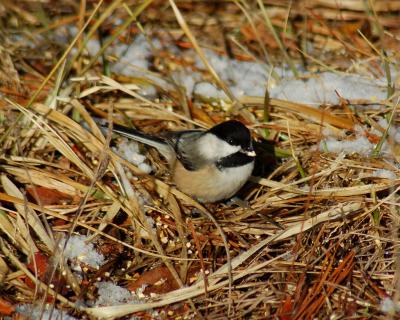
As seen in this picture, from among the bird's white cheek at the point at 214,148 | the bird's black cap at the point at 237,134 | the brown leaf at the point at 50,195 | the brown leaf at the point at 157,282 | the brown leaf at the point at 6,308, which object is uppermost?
the bird's black cap at the point at 237,134

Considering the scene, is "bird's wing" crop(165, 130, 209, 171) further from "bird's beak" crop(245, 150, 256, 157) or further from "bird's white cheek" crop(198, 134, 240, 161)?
"bird's beak" crop(245, 150, 256, 157)

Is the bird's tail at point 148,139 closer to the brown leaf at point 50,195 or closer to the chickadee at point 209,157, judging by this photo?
the chickadee at point 209,157

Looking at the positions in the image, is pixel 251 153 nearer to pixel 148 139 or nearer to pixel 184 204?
pixel 184 204

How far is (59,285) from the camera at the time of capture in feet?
8.31

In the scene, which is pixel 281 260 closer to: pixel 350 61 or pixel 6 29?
pixel 350 61

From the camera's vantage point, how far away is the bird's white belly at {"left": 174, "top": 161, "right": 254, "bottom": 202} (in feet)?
9.77

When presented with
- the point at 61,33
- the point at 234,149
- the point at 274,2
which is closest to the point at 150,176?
the point at 234,149

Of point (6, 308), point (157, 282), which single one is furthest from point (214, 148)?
point (6, 308)

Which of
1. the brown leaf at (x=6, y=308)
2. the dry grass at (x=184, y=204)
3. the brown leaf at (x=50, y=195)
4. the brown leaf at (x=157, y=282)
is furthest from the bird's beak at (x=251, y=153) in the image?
the brown leaf at (x=6, y=308)

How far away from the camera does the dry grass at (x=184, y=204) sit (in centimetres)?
247

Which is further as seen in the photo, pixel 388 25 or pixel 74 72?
pixel 388 25

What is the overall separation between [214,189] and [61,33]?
1.73m

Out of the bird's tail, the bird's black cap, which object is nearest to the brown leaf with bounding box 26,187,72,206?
the bird's tail

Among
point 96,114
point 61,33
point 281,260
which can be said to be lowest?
point 281,260
